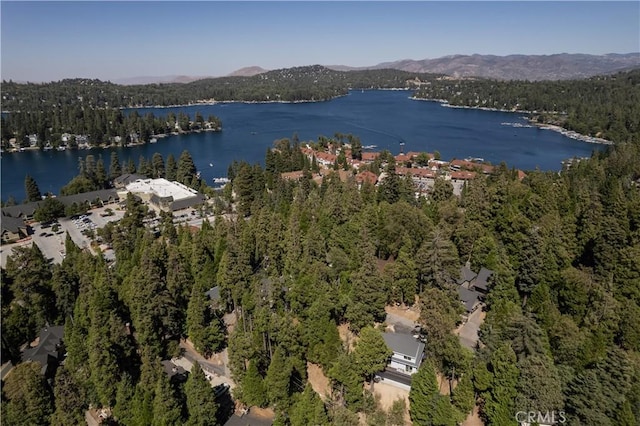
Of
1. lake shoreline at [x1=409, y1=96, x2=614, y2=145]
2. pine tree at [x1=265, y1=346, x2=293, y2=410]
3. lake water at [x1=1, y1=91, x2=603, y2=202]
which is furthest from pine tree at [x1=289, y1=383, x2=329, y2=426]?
lake shoreline at [x1=409, y1=96, x2=614, y2=145]

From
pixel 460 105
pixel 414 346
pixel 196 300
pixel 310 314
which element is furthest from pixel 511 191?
pixel 460 105

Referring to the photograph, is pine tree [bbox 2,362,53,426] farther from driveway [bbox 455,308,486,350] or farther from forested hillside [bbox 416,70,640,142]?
forested hillside [bbox 416,70,640,142]

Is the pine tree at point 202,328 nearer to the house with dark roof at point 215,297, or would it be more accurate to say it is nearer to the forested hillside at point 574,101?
the house with dark roof at point 215,297

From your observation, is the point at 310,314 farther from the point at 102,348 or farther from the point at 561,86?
the point at 561,86

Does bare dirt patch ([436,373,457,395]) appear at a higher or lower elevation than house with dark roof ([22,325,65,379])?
lower

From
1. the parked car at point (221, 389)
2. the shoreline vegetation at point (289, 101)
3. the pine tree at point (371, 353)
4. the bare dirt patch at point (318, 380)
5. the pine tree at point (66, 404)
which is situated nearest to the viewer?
the pine tree at point (66, 404)

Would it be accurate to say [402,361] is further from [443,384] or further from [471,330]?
[471,330]

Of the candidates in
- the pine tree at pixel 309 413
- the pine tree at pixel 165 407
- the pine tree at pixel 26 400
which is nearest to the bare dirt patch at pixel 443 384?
the pine tree at pixel 309 413
